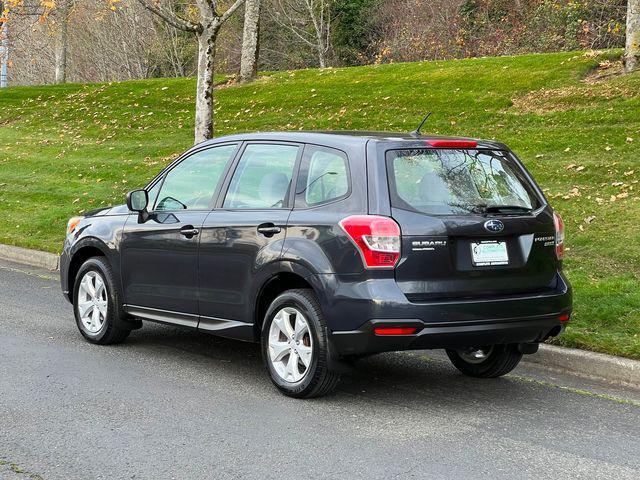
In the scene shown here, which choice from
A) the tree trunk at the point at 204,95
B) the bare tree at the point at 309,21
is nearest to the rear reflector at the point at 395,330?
the tree trunk at the point at 204,95

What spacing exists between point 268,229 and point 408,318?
121 cm

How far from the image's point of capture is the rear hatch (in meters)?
5.95

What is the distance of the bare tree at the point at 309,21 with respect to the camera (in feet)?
155

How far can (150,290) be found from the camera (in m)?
7.61

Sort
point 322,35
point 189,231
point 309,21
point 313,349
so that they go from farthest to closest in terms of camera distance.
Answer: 1. point 309,21
2. point 322,35
3. point 189,231
4. point 313,349

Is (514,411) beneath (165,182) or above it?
beneath

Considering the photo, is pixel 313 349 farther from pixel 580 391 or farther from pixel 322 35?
pixel 322 35

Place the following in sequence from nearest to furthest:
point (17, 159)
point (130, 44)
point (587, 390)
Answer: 1. point (587, 390)
2. point (17, 159)
3. point (130, 44)

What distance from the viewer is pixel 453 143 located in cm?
646

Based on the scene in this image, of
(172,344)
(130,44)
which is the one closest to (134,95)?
(172,344)

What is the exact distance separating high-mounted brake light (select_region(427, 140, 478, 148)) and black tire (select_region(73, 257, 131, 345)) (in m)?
3.02

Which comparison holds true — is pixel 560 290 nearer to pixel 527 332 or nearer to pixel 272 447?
pixel 527 332

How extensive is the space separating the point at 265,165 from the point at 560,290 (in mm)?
2178

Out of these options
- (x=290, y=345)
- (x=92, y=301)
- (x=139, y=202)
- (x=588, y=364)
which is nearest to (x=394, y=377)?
(x=290, y=345)
